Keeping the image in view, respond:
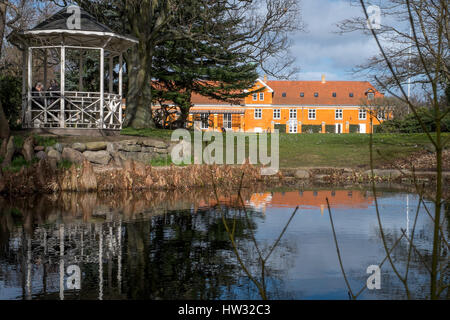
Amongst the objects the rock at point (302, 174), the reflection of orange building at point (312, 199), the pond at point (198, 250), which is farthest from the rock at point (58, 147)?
the rock at point (302, 174)

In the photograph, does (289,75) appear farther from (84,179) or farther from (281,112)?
(281,112)

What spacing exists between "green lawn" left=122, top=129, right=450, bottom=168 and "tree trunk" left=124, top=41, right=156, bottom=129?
2.02 meters

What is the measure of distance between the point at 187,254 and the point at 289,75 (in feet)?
62.7

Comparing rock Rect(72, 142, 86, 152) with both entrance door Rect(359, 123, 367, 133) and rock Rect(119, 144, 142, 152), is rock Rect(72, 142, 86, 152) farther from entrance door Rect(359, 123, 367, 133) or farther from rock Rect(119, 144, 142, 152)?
entrance door Rect(359, 123, 367, 133)

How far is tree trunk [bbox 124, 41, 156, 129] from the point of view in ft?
74.9

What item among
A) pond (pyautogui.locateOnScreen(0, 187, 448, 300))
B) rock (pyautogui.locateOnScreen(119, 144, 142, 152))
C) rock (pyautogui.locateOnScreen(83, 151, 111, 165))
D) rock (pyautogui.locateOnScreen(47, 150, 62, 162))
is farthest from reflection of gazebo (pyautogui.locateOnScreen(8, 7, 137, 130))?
pond (pyautogui.locateOnScreen(0, 187, 448, 300))

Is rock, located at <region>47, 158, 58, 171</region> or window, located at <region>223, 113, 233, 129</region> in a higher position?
window, located at <region>223, 113, 233, 129</region>

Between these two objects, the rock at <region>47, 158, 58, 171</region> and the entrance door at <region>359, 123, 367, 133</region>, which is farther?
the entrance door at <region>359, 123, 367, 133</region>

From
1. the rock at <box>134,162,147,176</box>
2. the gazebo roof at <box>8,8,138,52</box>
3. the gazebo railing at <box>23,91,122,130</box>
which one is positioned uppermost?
the gazebo roof at <box>8,8,138,52</box>

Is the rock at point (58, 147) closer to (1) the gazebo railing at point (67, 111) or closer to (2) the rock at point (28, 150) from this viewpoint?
(2) the rock at point (28, 150)

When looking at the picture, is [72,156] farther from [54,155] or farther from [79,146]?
[79,146]

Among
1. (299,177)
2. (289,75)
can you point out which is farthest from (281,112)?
(299,177)

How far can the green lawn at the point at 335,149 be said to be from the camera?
19.1 metres

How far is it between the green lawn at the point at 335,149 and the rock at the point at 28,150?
218 inches
